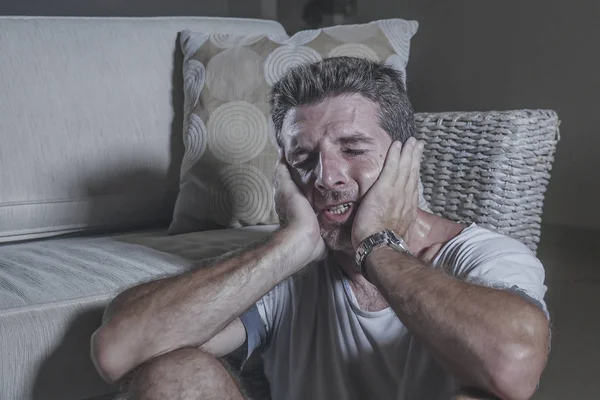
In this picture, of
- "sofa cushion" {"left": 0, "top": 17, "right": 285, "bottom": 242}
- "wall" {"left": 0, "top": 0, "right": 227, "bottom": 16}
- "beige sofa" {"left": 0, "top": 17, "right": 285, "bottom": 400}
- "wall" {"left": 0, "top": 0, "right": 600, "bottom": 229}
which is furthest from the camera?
"wall" {"left": 0, "top": 0, "right": 600, "bottom": 229}

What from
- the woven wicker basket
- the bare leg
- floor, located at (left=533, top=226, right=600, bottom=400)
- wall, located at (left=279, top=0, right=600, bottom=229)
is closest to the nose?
the bare leg

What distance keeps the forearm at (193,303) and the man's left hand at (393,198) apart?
0.13m

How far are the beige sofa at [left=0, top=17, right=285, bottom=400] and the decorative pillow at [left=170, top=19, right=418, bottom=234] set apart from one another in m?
0.08

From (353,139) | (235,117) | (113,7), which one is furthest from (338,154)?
(113,7)

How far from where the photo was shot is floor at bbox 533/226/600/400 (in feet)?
6.46

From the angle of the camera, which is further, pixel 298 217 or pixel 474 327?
pixel 298 217

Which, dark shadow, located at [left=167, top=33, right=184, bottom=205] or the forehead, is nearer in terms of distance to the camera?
the forehead

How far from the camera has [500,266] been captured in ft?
3.73

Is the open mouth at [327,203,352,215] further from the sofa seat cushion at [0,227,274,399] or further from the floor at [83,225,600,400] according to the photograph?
the floor at [83,225,600,400]

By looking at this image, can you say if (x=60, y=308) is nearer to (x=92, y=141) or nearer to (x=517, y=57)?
(x=92, y=141)

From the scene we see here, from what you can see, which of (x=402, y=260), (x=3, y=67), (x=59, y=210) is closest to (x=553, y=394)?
(x=402, y=260)

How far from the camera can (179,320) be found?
4.02 feet

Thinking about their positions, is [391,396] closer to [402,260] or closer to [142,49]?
[402,260]

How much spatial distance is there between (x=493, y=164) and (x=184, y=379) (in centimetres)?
99
